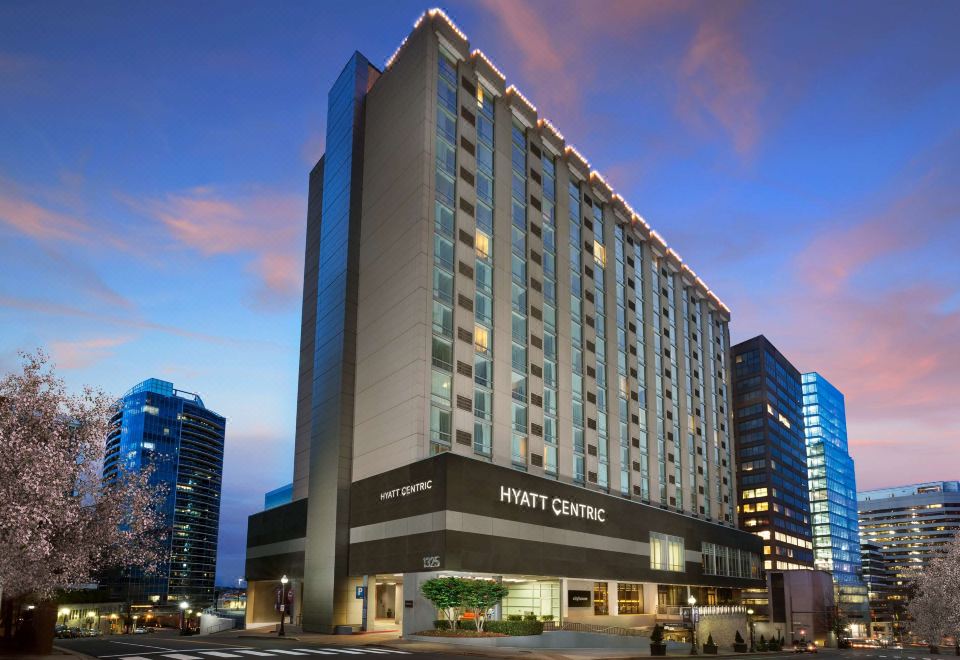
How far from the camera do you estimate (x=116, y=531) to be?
118ft

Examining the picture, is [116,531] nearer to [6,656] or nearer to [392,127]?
[6,656]

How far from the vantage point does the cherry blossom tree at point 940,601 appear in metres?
77.8

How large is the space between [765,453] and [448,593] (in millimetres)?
147955

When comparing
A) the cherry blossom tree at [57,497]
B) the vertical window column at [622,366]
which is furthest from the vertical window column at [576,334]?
the cherry blossom tree at [57,497]

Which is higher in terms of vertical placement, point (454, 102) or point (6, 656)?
point (454, 102)

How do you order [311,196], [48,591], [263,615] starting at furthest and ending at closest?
[311,196] < [263,615] < [48,591]

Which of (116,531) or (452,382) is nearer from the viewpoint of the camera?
(116,531)

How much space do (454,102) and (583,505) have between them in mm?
42552

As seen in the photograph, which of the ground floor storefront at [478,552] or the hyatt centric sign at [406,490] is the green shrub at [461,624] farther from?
the hyatt centric sign at [406,490]

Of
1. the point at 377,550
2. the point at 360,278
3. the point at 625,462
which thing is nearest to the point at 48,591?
the point at 377,550

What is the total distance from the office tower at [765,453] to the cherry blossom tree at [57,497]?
6667 inches

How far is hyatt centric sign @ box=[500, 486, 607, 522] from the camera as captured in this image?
67625 millimetres

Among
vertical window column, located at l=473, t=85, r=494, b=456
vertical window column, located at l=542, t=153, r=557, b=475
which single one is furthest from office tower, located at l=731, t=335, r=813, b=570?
vertical window column, located at l=473, t=85, r=494, b=456

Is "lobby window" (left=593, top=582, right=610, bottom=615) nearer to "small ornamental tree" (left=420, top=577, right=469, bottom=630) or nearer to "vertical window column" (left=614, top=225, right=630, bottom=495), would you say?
"vertical window column" (left=614, top=225, right=630, bottom=495)
